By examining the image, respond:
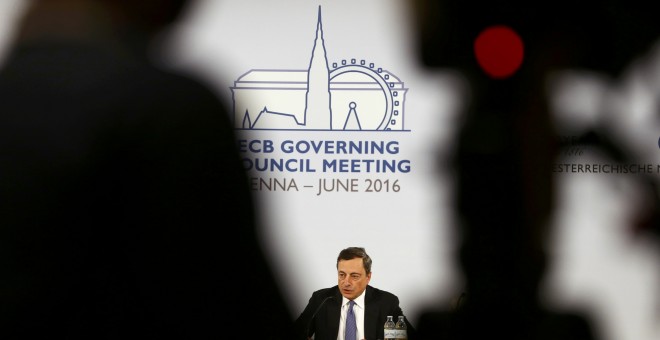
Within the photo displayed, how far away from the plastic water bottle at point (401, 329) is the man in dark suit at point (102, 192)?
1.29 feet

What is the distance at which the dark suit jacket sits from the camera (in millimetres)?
3105

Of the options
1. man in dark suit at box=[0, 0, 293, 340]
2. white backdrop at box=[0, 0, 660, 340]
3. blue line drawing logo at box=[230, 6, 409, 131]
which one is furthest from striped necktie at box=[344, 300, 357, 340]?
blue line drawing logo at box=[230, 6, 409, 131]

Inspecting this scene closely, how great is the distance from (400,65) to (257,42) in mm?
479

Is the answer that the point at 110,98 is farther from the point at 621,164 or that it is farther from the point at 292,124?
the point at 621,164

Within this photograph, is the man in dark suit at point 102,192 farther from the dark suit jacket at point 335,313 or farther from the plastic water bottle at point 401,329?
the plastic water bottle at point 401,329

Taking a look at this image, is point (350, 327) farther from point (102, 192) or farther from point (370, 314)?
point (102, 192)

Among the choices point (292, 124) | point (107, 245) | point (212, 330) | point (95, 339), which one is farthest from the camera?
point (292, 124)

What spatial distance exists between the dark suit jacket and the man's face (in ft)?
0.08

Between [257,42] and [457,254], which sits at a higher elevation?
[257,42]

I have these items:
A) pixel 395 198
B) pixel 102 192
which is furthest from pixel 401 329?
pixel 102 192

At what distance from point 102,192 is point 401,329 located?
113 centimetres

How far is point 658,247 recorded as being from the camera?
319 centimetres

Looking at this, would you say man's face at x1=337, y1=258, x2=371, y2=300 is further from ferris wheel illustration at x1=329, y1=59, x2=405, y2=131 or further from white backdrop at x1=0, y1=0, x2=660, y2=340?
ferris wheel illustration at x1=329, y1=59, x2=405, y2=131

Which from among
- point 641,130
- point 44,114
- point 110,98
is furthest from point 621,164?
point 44,114
